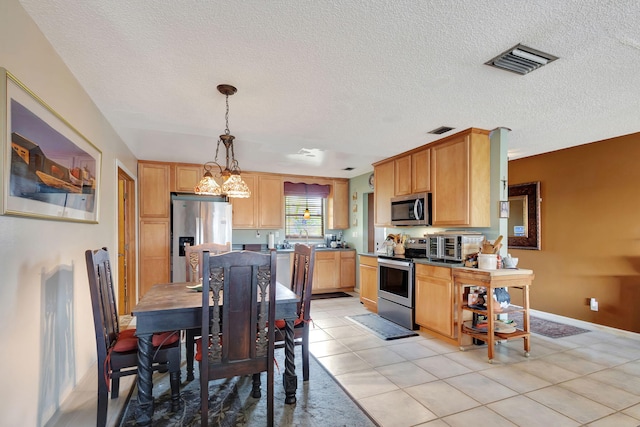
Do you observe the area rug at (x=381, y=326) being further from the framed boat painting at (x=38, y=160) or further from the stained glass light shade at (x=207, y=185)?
the framed boat painting at (x=38, y=160)

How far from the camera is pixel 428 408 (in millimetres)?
2238

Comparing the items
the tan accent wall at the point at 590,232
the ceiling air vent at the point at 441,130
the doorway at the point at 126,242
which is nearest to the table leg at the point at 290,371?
the ceiling air vent at the point at 441,130

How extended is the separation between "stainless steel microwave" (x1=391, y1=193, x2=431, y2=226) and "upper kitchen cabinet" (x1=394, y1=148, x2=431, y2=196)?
10 cm

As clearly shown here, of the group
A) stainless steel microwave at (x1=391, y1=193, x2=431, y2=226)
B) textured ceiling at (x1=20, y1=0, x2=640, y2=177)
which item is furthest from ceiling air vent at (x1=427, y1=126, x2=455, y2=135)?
stainless steel microwave at (x1=391, y1=193, x2=431, y2=226)

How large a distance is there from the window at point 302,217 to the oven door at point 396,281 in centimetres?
241

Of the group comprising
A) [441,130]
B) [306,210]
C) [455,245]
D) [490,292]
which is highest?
[441,130]

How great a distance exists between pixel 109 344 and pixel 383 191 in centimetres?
394

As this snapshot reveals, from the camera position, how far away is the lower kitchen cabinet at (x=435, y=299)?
11.3 feet

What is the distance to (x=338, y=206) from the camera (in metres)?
6.64

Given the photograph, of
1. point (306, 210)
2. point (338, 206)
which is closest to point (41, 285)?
point (306, 210)

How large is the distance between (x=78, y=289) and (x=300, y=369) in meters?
1.92

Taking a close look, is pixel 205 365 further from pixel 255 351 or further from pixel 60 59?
pixel 60 59

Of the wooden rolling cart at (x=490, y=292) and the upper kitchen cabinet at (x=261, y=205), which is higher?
the upper kitchen cabinet at (x=261, y=205)

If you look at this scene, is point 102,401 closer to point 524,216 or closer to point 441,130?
point 441,130
